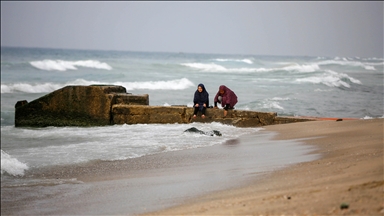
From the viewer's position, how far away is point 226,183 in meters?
6.62

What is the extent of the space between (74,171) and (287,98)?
15.1 m

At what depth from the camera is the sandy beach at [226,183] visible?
5030 millimetres

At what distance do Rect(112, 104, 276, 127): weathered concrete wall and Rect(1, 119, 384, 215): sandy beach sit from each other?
149 inches

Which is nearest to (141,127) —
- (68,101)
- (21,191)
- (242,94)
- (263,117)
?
(68,101)

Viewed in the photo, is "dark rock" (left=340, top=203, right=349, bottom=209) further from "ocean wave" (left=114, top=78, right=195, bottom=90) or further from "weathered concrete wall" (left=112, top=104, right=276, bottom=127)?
"ocean wave" (left=114, top=78, right=195, bottom=90)

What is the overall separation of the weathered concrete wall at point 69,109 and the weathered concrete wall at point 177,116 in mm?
344

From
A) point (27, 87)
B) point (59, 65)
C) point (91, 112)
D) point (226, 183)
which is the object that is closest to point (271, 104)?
point (91, 112)

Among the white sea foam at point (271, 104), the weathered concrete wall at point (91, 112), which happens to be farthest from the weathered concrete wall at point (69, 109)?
the white sea foam at point (271, 104)

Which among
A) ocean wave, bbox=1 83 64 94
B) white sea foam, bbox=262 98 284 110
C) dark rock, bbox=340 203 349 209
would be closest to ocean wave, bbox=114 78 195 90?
ocean wave, bbox=1 83 64 94

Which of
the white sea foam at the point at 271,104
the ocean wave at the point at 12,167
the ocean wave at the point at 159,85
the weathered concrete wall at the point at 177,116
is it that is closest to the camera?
the ocean wave at the point at 12,167

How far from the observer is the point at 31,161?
8453 mm

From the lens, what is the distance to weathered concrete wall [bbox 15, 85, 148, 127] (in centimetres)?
1362

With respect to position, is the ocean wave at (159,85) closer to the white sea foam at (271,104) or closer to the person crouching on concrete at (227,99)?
the white sea foam at (271,104)

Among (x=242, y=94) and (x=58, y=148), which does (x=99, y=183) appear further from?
(x=242, y=94)
